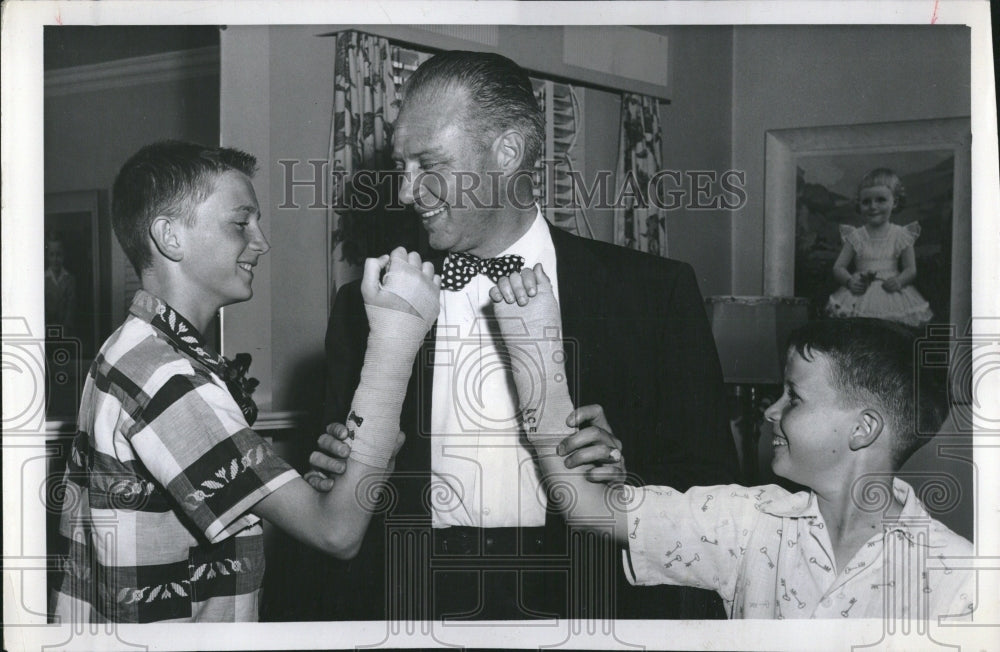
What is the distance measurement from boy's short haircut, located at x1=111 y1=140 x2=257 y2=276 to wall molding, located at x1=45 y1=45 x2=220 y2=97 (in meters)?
0.14

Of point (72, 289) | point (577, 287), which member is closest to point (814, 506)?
point (577, 287)

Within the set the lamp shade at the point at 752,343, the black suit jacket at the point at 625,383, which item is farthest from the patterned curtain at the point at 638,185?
the lamp shade at the point at 752,343

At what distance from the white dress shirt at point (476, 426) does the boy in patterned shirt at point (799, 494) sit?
3 cm

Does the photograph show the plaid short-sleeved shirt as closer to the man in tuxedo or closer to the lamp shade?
the man in tuxedo

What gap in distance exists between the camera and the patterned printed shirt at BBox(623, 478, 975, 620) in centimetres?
141

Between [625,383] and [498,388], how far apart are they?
23cm

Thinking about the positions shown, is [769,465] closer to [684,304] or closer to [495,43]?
[684,304]

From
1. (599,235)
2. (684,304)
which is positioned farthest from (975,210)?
(599,235)

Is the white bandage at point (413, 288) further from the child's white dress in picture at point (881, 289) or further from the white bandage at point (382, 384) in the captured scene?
the child's white dress in picture at point (881, 289)

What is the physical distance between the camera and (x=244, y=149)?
1.44 meters

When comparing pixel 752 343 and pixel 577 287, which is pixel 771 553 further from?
pixel 577 287

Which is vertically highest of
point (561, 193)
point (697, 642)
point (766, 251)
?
point (561, 193)

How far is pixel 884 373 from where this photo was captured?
4.63ft

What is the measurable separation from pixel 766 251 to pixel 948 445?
1.57 feet
